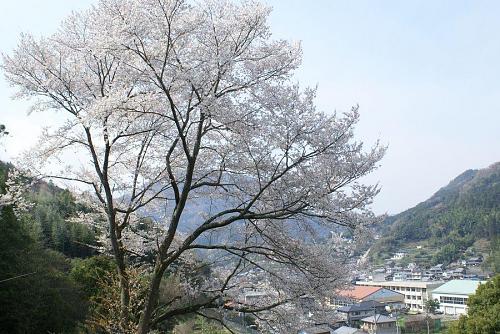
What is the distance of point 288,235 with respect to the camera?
581cm

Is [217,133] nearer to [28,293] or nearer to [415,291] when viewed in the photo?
[28,293]

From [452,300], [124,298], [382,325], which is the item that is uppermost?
[124,298]

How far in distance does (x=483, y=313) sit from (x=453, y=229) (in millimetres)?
→ 92626

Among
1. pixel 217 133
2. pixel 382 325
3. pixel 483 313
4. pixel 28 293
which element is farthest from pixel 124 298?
pixel 382 325

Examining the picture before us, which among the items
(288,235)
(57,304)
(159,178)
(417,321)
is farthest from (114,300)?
(417,321)

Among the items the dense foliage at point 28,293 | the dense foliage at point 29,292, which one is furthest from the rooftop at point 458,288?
the dense foliage at point 28,293

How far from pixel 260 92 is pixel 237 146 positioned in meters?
0.71

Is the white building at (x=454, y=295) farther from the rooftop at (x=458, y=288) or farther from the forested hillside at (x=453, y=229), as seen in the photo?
the forested hillside at (x=453, y=229)

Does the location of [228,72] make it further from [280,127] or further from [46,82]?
[46,82]

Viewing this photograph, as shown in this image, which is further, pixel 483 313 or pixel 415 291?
pixel 415 291

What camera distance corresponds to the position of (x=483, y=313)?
45.2 ft

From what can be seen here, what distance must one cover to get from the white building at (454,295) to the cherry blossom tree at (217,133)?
5239 cm

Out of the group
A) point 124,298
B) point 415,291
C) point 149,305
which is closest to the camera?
point 149,305

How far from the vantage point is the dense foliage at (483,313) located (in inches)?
525
